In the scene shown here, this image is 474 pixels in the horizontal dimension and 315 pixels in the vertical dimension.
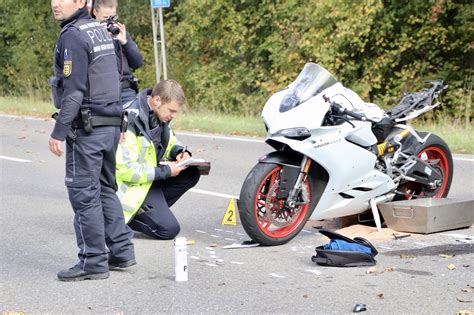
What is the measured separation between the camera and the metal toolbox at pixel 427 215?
336 inches

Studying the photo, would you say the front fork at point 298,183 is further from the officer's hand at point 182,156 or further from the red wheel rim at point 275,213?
the officer's hand at point 182,156

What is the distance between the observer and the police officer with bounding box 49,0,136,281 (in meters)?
6.79

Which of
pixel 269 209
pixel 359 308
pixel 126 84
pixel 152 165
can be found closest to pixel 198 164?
pixel 152 165

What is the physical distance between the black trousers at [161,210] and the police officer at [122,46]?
3.13 feet

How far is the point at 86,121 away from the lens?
271 inches

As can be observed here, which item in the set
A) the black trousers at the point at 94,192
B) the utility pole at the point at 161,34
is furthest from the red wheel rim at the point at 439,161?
the utility pole at the point at 161,34

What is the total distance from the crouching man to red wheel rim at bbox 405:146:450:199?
2.02 m

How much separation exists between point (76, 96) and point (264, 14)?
2229cm

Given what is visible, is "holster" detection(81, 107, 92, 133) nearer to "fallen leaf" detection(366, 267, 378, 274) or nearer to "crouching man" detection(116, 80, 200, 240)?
"crouching man" detection(116, 80, 200, 240)

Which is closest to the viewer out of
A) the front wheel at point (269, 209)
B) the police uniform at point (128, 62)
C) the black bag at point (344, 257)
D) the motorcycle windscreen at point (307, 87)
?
the black bag at point (344, 257)

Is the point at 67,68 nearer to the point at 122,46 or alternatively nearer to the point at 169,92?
the point at 169,92

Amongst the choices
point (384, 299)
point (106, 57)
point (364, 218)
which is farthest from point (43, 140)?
point (384, 299)

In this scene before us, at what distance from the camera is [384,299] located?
6.45 meters

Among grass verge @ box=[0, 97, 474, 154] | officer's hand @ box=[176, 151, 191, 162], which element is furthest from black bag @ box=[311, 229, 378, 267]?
grass verge @ box=[0, 97, 474, 154]
